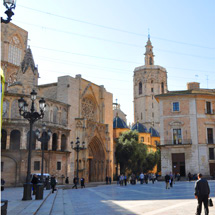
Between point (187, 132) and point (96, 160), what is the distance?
48.1 feet

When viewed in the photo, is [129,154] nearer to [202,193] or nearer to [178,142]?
[178,142]

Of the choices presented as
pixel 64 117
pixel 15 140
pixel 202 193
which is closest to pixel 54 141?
pixel 64 117

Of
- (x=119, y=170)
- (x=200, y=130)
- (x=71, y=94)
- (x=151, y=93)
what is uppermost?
(x=151, y=93)

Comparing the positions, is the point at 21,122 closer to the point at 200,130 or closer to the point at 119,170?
the point at 200,130

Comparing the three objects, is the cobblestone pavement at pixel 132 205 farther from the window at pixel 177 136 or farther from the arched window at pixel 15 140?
the window at pixel 177 136

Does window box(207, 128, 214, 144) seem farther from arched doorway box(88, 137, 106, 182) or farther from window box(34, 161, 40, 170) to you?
window box(34, 161, 40, 170)

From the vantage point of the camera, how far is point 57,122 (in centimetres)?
3728

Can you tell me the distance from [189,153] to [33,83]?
69.9 ft

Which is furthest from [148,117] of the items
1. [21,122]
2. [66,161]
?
[21,122]

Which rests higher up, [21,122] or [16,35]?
[16,35]

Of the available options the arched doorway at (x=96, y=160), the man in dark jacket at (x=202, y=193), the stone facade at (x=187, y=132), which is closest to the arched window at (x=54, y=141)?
the arched doorway at (x=96, y=160)

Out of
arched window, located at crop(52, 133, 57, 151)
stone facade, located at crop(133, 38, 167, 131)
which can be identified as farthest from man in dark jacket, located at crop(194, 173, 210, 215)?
stone facade, located at crop(133, 38, 167, 131)

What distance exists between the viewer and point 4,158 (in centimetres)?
3148

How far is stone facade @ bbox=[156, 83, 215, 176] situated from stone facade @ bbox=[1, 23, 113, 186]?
1057cm
